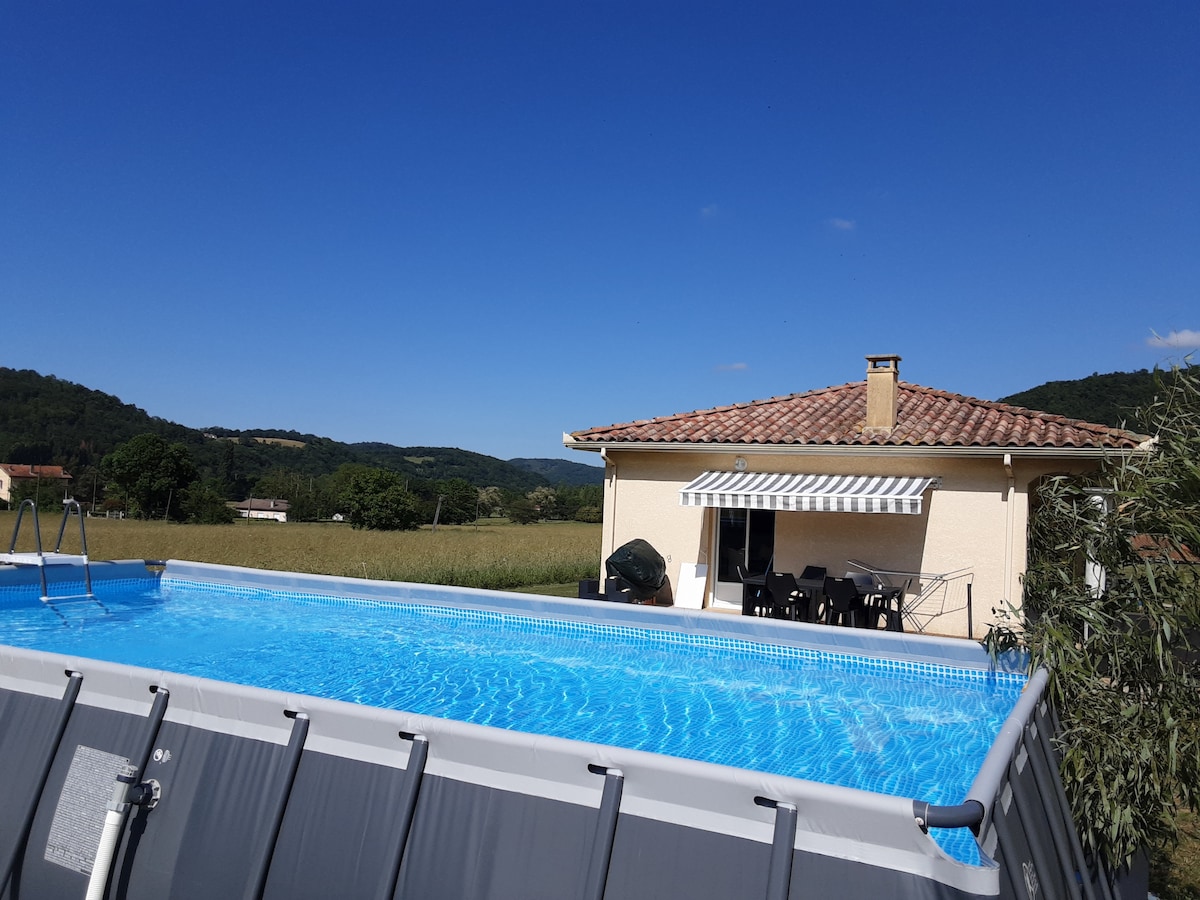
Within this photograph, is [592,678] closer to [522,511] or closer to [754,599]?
[754,599]

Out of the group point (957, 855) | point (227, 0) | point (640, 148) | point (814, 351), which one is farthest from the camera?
point (814, 351)

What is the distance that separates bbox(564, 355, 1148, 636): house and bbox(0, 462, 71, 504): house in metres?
92.4

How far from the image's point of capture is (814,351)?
40.3 meters

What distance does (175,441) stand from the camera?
106 meters

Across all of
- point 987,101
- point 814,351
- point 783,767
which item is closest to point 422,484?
point 814,351

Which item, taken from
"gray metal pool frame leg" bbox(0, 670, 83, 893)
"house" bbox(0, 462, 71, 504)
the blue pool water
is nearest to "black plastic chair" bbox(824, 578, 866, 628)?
the blue pool water

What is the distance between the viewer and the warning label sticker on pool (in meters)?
7.04

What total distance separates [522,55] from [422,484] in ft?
297

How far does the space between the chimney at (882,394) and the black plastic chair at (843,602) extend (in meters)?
4.72

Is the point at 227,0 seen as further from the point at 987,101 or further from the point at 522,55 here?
the point at 987,101

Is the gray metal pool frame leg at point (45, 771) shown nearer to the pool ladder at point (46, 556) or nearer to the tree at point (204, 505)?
the pool ladder at point (46, 556)

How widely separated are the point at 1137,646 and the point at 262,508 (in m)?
114

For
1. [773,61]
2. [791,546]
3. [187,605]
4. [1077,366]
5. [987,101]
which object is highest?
[773,61]

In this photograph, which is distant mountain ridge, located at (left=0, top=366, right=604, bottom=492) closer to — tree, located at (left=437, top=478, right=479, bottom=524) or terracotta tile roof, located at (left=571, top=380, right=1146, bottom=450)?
tree, located at (left=437, top=478, right=479, bottom=524)
